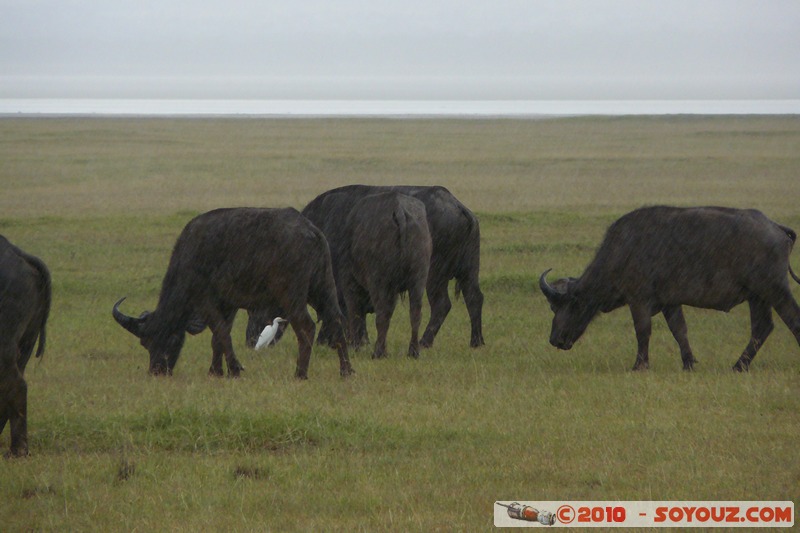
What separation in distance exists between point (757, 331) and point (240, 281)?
4.80 m

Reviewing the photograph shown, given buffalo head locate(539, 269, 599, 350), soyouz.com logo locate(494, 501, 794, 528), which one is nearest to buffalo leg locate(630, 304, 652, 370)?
buffalo head locate(539, 269, 599, 350)

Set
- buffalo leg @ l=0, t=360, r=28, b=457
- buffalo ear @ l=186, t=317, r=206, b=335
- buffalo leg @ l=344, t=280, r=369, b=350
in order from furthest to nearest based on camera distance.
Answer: buffalo leg @ l=344, t=280, r=369, b=350
buffalo ear @ l=186, t=317, r=206, b=335
buffalo leg @ l=0, t=360, r=28, b=457

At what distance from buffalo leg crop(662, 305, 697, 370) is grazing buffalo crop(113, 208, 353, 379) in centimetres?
317

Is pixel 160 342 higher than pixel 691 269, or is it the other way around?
pixel 691 269

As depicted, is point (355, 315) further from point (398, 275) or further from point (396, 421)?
point (396, 421)

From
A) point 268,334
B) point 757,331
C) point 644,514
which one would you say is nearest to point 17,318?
point 268,334

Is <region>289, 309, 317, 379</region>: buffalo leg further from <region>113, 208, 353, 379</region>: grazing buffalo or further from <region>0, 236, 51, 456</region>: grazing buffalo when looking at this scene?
<region>0, 236, 51, 456</region>: grazing buffalo

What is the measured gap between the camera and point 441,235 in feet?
39.8

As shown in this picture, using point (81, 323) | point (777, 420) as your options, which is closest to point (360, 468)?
point (777, 420)

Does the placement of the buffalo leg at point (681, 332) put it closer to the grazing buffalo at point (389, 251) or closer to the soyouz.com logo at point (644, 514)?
the grazing buffalo at point (389, 251)

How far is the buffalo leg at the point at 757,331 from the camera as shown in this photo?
10.0 m

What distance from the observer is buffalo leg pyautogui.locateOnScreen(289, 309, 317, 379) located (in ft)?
31.5

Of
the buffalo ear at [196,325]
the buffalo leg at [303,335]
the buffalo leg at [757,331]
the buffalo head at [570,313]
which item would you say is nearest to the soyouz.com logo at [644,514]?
the buffalo leg at [303,335]

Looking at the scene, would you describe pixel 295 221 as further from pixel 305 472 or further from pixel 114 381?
pixel 305 472
